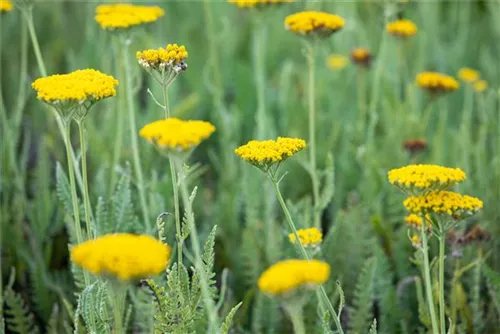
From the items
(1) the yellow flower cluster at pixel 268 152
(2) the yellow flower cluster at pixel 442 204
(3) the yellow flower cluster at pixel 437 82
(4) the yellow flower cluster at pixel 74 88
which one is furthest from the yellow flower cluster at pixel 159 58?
(3) the yellow flower cluster at pixel 437 82

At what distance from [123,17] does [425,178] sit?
0.82 m

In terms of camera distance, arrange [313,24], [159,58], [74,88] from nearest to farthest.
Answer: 1. [74,88]
2. [159,58]
3. [313,24]

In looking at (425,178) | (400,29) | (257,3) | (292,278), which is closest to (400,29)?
(400,29)

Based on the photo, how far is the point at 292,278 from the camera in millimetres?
870

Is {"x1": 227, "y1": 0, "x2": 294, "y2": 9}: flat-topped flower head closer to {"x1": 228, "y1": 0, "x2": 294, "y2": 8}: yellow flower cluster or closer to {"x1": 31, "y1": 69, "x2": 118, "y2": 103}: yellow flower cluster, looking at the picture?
{"x1": 228, "y1": 0, "x2": 294, "y2": 8}: yellow flower cluster

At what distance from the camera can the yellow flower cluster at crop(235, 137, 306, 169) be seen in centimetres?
117

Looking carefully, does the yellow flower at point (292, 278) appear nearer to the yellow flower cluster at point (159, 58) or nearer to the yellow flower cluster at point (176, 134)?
the yellow flower cluster at point (176, 134)

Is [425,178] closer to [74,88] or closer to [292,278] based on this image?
[292,278]

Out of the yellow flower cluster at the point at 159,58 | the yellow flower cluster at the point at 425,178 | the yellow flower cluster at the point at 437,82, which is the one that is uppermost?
the yellow flower cluster at the point at 159,58

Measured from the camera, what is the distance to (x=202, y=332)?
4.98 feet

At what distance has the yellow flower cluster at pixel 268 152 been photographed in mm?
1171

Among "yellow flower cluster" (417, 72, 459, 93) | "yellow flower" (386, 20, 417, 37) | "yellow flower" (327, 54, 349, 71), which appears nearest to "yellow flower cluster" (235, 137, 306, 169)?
"yellow flower cluster" (417, 72, 459, 93)

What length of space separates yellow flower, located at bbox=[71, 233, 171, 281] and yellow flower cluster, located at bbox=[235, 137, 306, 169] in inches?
12.5

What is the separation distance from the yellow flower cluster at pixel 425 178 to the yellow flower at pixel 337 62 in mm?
1821
